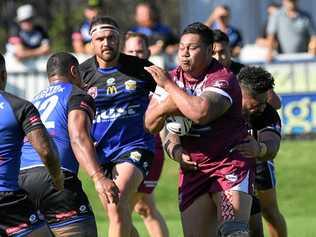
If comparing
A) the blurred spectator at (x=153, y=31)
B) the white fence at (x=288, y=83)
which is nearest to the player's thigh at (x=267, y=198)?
the blurred spectator at (x=153, y=31)

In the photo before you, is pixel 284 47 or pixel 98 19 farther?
pixel 284 47

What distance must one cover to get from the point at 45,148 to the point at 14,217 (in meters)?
0.54

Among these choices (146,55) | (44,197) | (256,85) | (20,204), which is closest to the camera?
(20,204)

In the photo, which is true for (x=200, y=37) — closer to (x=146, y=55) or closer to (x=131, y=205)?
(x=131, y=205)

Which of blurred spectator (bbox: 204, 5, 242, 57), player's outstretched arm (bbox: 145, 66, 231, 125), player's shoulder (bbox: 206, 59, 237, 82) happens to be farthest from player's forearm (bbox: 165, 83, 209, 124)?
blurred spectator (bbox: 204, 5, 242, 57)

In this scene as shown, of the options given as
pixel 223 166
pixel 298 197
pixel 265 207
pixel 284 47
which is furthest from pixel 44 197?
pixel 284 47

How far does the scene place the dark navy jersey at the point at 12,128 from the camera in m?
8.24

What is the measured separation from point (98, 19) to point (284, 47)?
Answer: 9639mm

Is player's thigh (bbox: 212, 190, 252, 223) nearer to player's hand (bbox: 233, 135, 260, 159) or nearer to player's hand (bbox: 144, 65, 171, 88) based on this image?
player's hand (bbox: 233, 135, 260, 159)

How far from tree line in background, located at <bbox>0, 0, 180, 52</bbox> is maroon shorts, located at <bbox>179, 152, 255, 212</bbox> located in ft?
78.4

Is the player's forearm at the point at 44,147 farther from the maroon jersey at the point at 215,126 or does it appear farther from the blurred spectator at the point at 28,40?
the blurred spectator at the point at 28,40

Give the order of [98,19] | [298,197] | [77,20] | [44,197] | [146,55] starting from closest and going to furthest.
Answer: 1. [44,197]
2. [98,19]
3. [146,55]
4. [298,197]
5. [77,20]

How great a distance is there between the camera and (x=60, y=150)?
31.0 ft

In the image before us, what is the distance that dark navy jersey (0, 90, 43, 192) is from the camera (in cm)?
824
